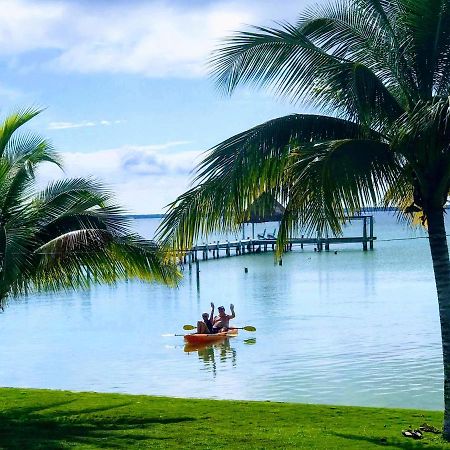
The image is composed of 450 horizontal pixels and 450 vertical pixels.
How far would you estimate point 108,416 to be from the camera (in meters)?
14.0

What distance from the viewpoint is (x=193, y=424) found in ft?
43.0

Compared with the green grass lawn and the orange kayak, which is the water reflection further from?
the green grass lawn

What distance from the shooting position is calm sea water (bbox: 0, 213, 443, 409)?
2448cm

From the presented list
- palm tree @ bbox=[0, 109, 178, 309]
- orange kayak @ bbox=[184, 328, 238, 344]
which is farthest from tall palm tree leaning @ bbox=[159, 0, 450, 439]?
orange kayak @ bbox=[184, 328, 238, 344]

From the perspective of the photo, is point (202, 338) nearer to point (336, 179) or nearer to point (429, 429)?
point (429, 429)

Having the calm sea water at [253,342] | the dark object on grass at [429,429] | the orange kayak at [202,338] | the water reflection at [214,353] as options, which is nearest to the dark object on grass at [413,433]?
the dark object on grass at [429,429]

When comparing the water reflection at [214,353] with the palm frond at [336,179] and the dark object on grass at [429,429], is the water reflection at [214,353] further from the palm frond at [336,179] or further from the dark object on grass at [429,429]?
the palm frond at [336,179]

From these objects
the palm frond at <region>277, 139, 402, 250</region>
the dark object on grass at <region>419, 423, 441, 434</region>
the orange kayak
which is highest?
the palm frond at <region>277, 139, 402, 250</region>

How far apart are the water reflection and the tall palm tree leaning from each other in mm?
17116

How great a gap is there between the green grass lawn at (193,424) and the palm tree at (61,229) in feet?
7.02

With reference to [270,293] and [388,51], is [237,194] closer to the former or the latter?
[388,51]

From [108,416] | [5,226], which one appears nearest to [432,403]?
[108,416]

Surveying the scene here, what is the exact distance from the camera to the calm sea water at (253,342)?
80.3 ft

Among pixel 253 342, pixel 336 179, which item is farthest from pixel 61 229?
pixel 253 342
